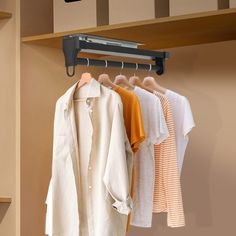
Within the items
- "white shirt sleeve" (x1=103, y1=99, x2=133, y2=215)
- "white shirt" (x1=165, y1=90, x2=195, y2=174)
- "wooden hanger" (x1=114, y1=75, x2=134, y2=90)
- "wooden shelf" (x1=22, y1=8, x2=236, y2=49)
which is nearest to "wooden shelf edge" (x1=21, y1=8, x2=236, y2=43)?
"wooden shelf" (x1=22, y1=8, x2=236, y2=49)

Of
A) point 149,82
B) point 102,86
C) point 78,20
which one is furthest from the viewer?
point 78,20

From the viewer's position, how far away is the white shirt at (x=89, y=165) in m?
2.54

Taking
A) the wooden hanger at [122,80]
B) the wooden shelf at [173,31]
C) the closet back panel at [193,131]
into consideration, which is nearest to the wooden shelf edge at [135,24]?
the wooden shelf at [173,31]

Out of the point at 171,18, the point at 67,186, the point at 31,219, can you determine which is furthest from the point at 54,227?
the point at 171,18

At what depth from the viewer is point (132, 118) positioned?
2.62m

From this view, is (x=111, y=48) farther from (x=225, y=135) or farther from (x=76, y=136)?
(x=225, y=135)

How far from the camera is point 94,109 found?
2637mm

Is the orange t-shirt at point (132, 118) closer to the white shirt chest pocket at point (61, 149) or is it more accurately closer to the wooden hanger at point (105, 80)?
the wooden hanger at point (105, 80)

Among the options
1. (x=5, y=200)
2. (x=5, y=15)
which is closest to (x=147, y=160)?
(x=5, y=200)

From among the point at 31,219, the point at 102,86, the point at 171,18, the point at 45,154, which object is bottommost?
the point at 31,219

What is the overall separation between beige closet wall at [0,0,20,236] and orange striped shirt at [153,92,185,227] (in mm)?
808

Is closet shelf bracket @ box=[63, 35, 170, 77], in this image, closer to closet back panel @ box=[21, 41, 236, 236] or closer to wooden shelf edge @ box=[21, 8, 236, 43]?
wooden shelf edge @ box=[21, 8, 236, 43]

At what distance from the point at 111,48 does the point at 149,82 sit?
18.0 inches

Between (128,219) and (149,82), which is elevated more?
(149,82)
